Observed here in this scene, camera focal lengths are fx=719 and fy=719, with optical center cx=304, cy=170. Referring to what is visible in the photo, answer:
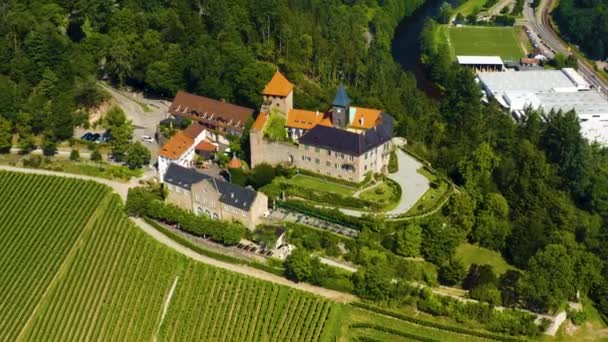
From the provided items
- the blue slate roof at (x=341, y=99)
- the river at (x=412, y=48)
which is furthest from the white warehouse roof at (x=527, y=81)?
the blue slate roof at (x=341, y=99)

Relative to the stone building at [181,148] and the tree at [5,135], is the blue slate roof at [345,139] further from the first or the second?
the tree at [5,135]

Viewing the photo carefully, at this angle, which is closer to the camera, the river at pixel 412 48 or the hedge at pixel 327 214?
the hedge at pixel 327 214

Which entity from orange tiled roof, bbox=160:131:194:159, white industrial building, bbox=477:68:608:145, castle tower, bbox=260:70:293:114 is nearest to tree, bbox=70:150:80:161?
orange tiled roof, bbox=160:131:194:159

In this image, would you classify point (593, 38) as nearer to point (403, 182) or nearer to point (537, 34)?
point (537, 34)

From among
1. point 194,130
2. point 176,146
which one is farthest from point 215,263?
point 194,130

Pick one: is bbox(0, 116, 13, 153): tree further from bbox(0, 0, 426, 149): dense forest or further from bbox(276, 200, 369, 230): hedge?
bbox(276, 200, 369, 230): hedge

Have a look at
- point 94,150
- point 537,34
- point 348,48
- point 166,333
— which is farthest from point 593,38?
point 166,333

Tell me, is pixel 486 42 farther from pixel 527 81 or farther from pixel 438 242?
pixel 438 242
